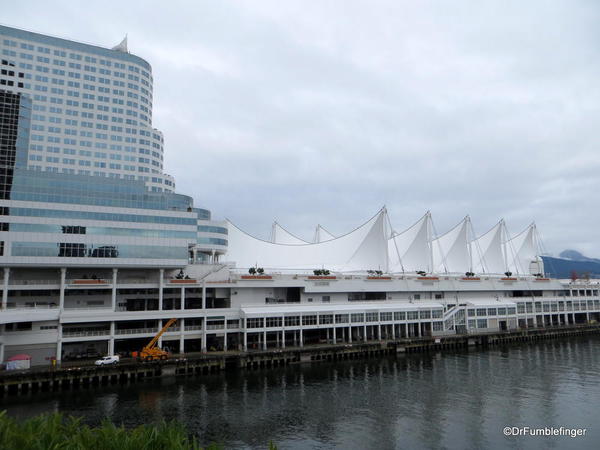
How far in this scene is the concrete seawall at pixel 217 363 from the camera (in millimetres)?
37312

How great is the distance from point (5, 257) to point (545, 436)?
155 ft

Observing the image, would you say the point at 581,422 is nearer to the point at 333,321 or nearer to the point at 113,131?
the point at 333,321

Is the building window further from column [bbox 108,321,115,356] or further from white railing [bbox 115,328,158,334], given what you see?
column [bbox 108,321,115,356]

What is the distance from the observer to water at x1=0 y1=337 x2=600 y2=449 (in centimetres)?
2597

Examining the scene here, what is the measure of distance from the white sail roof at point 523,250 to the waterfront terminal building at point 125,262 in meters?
35.2

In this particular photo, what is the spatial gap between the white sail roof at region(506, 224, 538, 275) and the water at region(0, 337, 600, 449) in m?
63.9

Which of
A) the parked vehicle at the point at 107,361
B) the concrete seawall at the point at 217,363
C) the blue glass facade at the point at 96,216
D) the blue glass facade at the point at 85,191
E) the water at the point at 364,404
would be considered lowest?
the water at the point at 364,404

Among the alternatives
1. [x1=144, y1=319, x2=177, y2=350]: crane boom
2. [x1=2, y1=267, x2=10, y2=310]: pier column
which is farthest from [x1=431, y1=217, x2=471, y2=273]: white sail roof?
[x1=2, y1=267, x2=10, y2=310]: pier column

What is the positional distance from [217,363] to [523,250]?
3566 inches

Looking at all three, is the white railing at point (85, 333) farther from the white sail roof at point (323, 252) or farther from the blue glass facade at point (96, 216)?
the white sail roof at point (323, 252)

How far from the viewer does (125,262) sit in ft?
155

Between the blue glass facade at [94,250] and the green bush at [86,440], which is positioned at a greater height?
the blue glass facade at [94,250]

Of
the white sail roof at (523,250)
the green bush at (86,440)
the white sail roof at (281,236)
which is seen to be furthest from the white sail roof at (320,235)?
the green bush at (86,440)

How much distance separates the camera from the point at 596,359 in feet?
164
